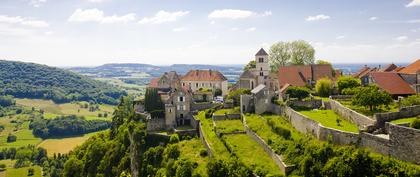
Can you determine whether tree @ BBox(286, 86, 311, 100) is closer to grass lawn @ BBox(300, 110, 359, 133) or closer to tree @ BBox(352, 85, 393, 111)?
grass lawn @ BBox(300, 110, 359, 133)

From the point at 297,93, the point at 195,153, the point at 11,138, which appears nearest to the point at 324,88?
the point at 297,93

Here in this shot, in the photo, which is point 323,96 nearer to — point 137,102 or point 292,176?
point 292,176

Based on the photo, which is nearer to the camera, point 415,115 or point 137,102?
point 415,115

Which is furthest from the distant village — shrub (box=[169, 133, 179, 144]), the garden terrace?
shrub (box=[169, 133, 179, 144])

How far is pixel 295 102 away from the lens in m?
56.3

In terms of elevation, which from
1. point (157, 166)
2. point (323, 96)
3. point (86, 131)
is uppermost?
point (323, 96)

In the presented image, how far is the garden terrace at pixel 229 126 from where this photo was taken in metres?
55.4

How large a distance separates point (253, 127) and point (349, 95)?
50.7 feet

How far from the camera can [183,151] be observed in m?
56.1

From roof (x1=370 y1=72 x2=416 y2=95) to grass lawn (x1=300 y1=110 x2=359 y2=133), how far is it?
10.1 meters

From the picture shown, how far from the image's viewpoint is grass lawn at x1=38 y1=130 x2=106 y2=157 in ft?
486

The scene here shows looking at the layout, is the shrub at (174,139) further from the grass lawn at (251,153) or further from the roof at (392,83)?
the roof at (392,83)

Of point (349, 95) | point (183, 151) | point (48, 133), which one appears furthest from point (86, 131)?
point (349, 95)

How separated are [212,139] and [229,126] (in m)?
4.71
